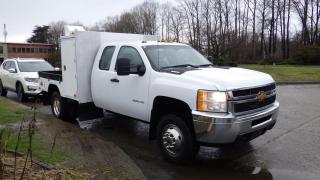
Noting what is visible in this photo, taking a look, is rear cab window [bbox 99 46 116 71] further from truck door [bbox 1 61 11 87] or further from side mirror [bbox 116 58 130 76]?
truck door [bbox 1 61 11 87]

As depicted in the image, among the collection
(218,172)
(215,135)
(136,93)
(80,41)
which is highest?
(80,41)

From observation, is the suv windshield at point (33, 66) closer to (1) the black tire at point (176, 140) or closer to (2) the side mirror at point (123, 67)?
(2) the side mirror at point (123, 67)

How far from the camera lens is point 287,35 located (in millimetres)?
63250

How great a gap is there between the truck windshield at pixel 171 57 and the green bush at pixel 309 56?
131 feet

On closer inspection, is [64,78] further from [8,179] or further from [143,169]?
[8,179]

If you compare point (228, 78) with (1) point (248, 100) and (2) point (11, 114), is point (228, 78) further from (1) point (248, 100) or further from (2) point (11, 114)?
(2) point (11, 114)

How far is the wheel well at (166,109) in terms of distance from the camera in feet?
21.0

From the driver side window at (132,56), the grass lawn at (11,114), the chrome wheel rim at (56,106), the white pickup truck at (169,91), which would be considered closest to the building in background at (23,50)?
the grass lawn at (11,114)

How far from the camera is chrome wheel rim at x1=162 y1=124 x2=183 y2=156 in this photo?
21.0 ft

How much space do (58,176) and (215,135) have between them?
7.35 ft

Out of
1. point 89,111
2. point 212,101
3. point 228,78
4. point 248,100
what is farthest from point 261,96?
point 89,111

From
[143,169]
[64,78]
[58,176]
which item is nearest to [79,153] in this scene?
[143,169]

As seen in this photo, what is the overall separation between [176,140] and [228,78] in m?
1.26

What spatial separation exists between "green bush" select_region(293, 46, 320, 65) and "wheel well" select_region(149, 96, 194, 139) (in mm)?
41309
